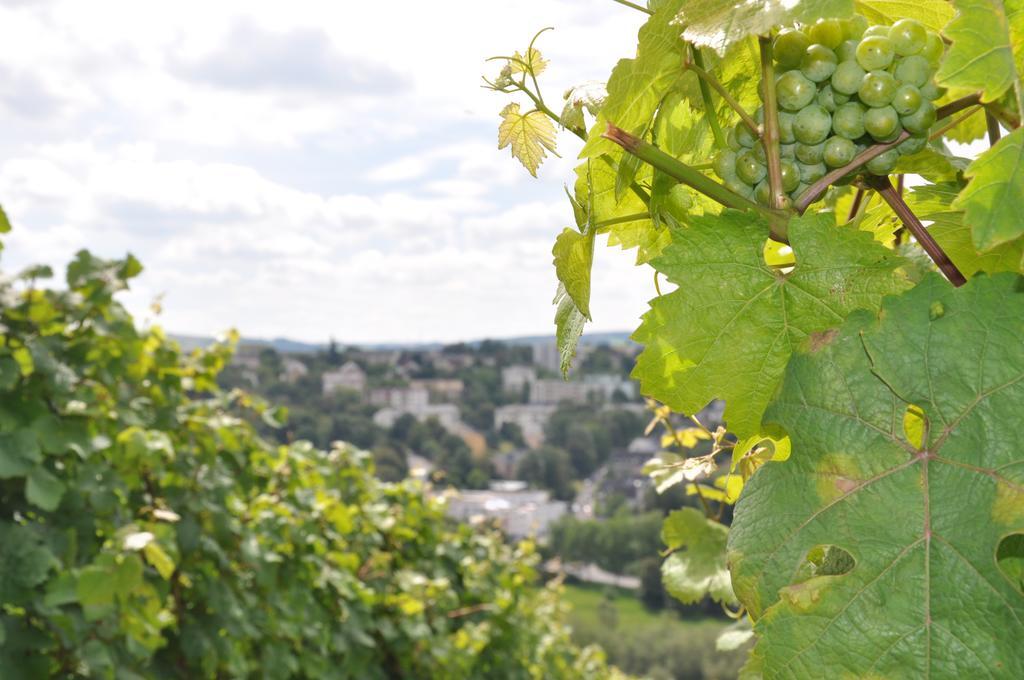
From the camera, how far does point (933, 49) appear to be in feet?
1.98

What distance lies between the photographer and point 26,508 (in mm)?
2734

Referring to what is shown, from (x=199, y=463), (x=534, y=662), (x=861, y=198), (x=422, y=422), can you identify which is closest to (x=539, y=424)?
(x=422, y=422)

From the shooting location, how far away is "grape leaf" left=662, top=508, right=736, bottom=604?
158 cm

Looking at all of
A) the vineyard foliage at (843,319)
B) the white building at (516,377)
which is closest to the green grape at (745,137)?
the vineyard foliage at (843,319)

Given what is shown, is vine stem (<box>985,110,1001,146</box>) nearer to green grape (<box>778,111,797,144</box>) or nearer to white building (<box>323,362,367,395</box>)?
green grape (<box>778,111,797,144</box>)

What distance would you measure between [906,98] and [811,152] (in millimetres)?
64

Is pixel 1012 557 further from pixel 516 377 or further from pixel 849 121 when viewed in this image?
pixel 516 377

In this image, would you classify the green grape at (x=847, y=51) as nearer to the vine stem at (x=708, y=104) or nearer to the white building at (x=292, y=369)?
the vine stem at (x=708, y=104)

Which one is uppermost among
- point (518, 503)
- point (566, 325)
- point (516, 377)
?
point (566, 325)

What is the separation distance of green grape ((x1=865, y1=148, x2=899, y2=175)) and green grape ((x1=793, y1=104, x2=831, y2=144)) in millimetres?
41

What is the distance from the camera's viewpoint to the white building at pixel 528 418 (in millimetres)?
36312

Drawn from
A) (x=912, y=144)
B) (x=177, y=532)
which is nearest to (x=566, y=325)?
(x=912, y=144)

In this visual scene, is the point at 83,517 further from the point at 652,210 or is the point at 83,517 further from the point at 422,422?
the point at 422,422

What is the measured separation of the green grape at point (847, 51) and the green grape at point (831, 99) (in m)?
0.02
